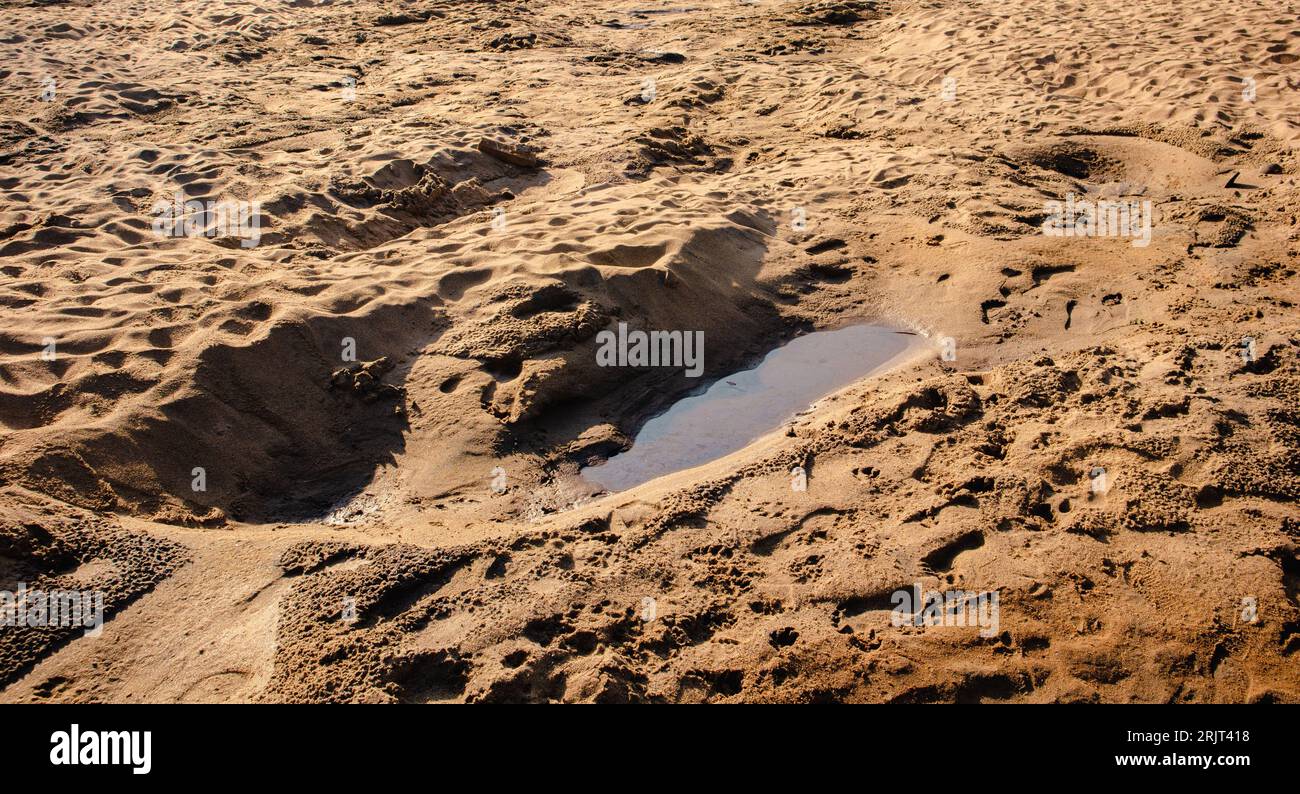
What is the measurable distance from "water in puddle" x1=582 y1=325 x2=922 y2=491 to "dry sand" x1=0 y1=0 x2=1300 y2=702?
149 mm

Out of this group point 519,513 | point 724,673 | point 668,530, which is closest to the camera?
point 724,673

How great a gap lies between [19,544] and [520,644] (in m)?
2.02

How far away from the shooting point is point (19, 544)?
11.1 ft

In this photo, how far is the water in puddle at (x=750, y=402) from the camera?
4449 mm

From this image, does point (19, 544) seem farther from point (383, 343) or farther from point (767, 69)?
point (767, 69)

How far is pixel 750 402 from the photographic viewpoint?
4.89 m

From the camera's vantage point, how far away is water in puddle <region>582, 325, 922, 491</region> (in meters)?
4.45

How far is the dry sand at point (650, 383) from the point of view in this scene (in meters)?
3.19

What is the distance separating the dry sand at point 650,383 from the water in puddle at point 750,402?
15 cm

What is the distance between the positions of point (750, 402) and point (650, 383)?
59 centimetres

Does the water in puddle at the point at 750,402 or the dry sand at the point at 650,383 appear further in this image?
the water in puddle at the point at 750,402

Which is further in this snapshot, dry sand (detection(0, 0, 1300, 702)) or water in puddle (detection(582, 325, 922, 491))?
water in puddle (detection(582, 325, 922, 491))
